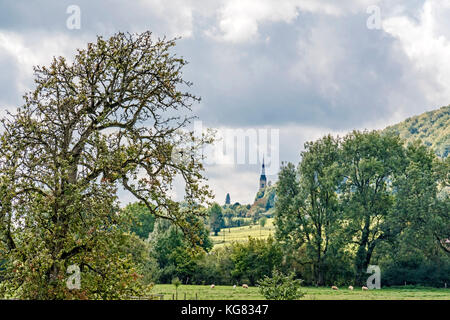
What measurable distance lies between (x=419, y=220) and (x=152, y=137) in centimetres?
4783

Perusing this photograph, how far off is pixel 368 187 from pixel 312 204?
733cm

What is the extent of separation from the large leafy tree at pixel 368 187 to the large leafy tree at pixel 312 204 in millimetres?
1715

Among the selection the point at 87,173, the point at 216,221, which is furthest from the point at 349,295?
the point at 216,221

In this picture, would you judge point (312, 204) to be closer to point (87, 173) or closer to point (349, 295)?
point (349, 295)

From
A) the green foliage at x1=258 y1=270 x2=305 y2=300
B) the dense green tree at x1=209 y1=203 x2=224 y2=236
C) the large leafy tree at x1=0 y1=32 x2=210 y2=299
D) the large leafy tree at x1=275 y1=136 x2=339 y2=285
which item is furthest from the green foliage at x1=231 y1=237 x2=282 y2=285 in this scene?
the dense green tree at x1=209 y1=203 x2=224 y2=236

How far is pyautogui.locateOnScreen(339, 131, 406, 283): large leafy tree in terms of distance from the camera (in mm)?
55062

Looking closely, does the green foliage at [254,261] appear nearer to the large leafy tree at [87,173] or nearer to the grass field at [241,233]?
the large leafy tree at [87,173]

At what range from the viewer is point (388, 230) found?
54812mm

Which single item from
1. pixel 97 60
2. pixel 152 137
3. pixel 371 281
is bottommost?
pixel 371 281

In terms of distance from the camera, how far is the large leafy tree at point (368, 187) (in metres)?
55.1
